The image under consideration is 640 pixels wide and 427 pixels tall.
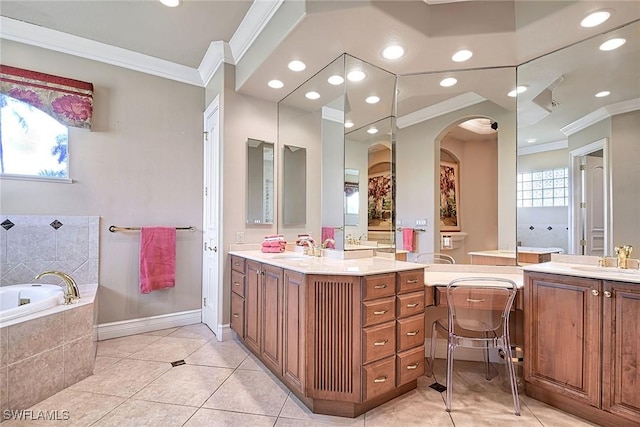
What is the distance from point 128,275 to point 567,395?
11.9 ft

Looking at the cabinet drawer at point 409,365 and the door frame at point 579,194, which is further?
the door frame at point 579,194

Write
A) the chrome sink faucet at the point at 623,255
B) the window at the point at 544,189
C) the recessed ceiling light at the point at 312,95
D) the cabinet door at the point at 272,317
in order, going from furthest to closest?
the recessed ceiling light at the point at 312,95 < the window at the point at 544,189 < the cabinet door at the point at 272,317 < the chrome sink faucet at the point at 623,255

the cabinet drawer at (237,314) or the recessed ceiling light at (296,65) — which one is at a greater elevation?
the recessed ceiling light at (296,65)

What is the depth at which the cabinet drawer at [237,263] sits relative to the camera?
108 inches

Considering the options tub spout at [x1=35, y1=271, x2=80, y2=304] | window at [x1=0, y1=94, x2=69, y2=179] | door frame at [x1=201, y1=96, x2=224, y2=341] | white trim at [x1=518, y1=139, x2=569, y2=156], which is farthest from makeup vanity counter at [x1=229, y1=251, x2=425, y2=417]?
window at [x1=0, y1=94, x2=69, y2=179]

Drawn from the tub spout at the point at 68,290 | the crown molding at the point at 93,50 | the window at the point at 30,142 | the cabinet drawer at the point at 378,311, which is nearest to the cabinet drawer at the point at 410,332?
the cabinet drawer at the point at 378,311

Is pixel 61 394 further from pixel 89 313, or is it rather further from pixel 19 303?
pixel 19 303

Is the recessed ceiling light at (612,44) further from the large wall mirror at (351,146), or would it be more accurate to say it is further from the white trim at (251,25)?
the white trim at (251,25)

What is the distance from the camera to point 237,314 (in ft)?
9.23

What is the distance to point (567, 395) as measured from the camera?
184cm

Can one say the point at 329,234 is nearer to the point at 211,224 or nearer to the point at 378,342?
the point at 378,342

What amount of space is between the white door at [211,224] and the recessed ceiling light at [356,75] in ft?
4.56

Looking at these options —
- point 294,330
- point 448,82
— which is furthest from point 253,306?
point 448,82

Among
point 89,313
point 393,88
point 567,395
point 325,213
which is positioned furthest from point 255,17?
point 567,395
